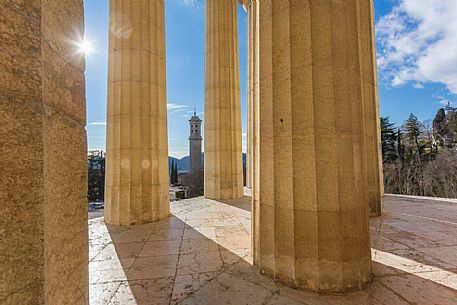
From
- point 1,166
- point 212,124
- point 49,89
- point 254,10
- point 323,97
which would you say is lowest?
point 1,166

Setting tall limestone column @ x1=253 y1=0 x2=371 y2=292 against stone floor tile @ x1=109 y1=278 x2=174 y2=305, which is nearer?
stone floor tile @ x1=109 y1=278 x2=174 y2=305

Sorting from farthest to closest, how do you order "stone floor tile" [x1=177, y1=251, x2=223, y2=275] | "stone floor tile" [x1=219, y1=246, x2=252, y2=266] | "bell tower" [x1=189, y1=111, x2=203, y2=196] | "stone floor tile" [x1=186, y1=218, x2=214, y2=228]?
"bell tower" [x1=189, y1=111, x2=203, y2=196] < "stone floor tile" [x1=186, y1=218, x2=214, y2=228] < "stone floor tile" [x1=219, y1=246, x2=252, y2=266] < "stone floor tile" [x1=177, y1=251, x2=223, y2=275]

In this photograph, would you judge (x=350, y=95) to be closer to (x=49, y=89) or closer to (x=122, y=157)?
(x=49, y=89)

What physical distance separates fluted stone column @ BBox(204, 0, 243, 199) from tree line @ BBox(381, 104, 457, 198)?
28.2 m

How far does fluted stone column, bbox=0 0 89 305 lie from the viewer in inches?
43.7

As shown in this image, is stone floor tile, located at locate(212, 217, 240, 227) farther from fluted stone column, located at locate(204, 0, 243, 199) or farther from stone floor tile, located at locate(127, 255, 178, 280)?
fluted stone column, located at locate(204, 0, 243, 199)

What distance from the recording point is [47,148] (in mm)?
1319

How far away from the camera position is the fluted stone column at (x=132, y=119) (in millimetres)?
8359

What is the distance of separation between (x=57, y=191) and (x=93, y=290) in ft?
11.1

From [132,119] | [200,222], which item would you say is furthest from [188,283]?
[132,119]

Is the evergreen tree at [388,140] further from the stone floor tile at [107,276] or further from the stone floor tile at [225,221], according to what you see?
the stone floor tile at [107,276]

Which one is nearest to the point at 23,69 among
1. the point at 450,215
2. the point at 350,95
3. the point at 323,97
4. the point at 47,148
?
the point at 47,148

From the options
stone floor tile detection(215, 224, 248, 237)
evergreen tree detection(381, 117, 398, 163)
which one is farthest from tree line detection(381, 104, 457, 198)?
stone floor tile detection(215, 224, 248, 237)

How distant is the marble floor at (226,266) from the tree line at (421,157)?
28.6m
